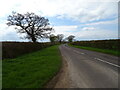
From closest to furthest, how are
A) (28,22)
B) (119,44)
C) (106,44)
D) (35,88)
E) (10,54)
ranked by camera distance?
(35,88)
(10,54)
(119,44)
(106,44)
(28,22)

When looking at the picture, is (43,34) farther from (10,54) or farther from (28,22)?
(10,54)

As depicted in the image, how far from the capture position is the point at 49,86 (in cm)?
457

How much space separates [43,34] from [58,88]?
28.0 meters

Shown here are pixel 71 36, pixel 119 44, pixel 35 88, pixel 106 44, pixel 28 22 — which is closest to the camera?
pixel 35 88

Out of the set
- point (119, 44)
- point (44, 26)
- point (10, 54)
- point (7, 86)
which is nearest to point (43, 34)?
point (44, 26)

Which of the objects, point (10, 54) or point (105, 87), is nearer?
point (105, 87)

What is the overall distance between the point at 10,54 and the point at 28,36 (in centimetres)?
1773

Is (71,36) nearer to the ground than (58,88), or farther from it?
farther from it

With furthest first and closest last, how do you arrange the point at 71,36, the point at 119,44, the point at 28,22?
the point at 71,36
the point at 28,22
the point at 119,44

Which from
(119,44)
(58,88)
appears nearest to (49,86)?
(58,88)

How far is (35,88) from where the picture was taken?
4.20 m

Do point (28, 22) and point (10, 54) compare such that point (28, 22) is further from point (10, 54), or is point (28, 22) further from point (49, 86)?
point (49, 86)

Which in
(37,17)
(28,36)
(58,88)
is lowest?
(58,88)

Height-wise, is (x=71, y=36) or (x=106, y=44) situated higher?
(x=71, y=36)
